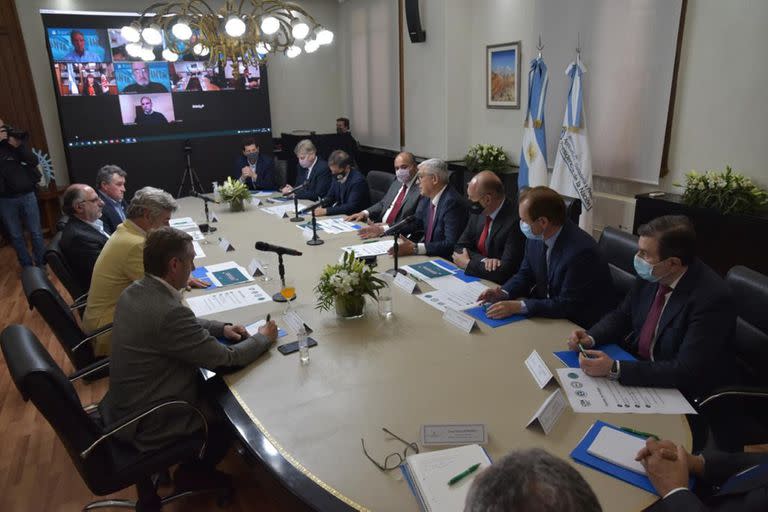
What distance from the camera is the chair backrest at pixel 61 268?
295cm

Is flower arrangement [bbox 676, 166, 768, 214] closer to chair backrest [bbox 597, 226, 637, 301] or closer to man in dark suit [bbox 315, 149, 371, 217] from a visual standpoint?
chair backrest [bbox 597, 226, 637, 301]

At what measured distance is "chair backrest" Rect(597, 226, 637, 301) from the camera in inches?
103

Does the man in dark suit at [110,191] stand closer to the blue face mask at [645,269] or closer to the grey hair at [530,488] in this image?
the blue face mask at [645,269]

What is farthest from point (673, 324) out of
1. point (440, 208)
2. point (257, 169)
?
point (257, 169)

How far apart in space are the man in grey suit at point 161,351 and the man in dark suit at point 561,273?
1238mm

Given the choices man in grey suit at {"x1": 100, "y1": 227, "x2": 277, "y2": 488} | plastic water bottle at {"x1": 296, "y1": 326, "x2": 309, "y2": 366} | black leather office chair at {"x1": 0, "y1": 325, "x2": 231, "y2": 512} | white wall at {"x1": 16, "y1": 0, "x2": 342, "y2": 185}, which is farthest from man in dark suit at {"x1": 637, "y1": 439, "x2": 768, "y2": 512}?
white wall at {"x1": 16, "y1": 0, "x2": 342, "y2": 185}

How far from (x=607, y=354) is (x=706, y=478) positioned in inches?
25.1

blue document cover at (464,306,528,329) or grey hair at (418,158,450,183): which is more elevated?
grey hair at (418,158,450,183)

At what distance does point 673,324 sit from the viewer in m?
1.98

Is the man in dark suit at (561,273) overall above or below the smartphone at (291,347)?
above

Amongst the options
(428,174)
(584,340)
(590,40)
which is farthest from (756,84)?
(584,340)

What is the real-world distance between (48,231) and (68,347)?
5.48 m

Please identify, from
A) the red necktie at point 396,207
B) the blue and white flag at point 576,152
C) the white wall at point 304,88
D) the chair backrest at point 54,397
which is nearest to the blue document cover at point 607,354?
the chair backrest at point 54,397

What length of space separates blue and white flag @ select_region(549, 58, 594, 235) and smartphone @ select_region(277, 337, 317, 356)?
330cm
